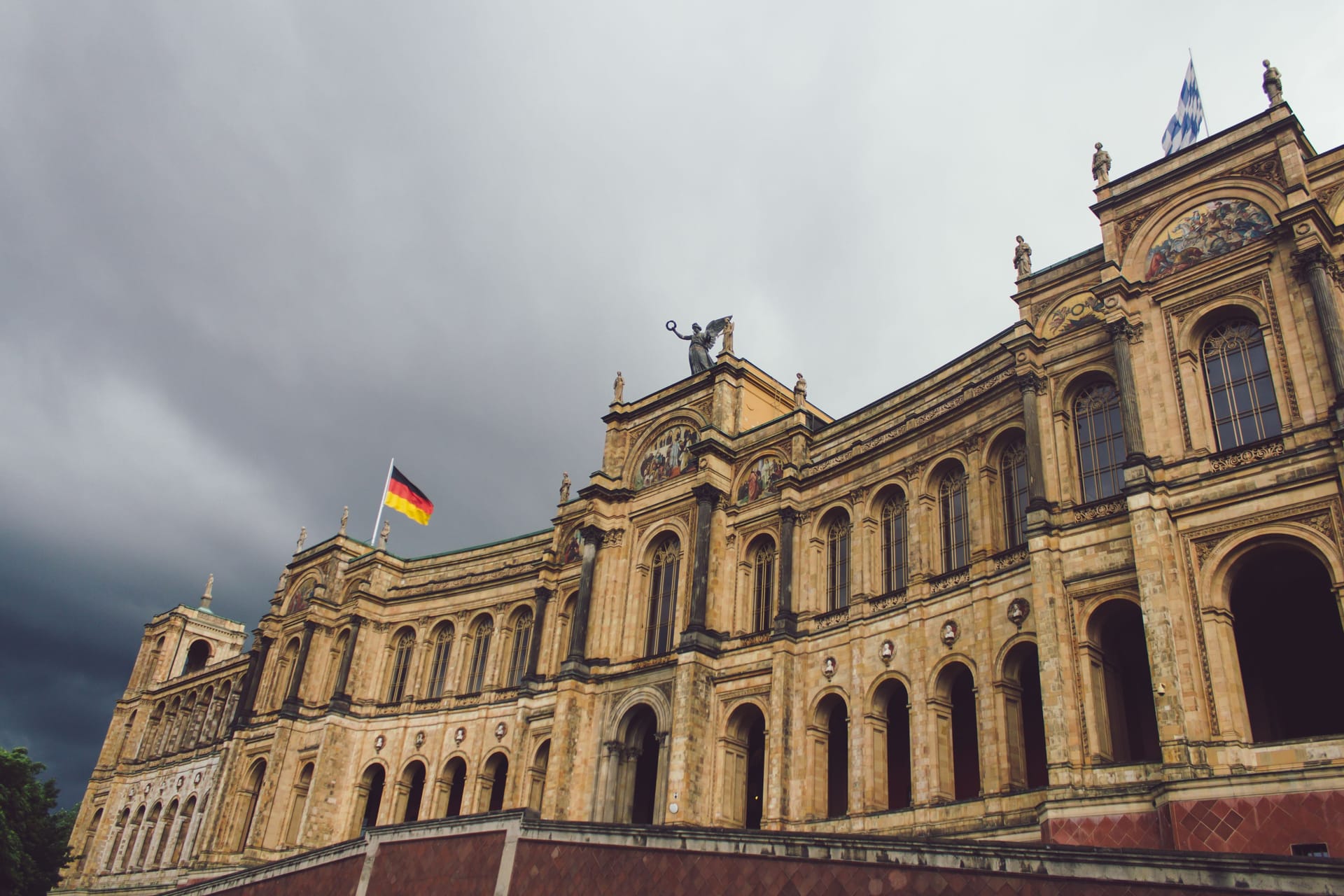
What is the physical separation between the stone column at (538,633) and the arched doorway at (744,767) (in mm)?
11603

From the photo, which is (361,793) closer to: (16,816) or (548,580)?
(548,580)

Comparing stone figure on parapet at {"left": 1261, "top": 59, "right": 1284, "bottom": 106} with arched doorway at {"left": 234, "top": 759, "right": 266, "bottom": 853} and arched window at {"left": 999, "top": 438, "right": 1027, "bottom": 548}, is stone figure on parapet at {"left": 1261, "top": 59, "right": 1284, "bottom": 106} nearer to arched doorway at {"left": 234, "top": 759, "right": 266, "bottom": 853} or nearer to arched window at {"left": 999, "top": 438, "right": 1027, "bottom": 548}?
arched window at {"left": 999, "top": 438, "right": 1027, "bottom": 548}

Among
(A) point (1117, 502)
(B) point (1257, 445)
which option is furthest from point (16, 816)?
(B) point (1257, 445)

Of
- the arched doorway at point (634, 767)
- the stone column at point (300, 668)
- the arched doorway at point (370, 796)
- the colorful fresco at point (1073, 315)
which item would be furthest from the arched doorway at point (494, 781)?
the colorful fresco at point (1073, 315)

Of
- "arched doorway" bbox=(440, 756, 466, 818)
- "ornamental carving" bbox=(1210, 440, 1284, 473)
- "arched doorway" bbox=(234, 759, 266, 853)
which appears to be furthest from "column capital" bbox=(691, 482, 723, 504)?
"arched doorway" bbox=(234, 759, 266, 853)

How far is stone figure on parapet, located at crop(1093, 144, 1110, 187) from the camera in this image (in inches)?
1080

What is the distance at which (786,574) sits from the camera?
35.6m

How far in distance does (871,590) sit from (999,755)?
24.9 feet

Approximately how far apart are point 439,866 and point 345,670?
26.5m

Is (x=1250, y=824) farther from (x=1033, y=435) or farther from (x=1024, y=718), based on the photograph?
(x=1033, y=435)

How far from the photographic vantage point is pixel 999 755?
26.3 meters

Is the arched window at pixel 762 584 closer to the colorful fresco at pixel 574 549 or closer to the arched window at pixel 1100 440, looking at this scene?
the colorful fresco at pixel 574 549

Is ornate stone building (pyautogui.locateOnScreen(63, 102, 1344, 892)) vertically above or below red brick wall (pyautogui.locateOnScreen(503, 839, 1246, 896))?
above

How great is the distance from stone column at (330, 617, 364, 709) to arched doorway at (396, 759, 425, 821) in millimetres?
4579
